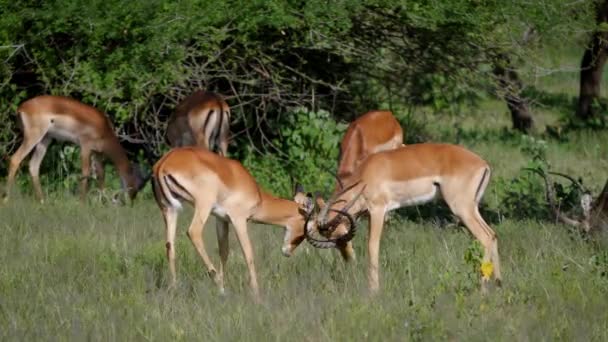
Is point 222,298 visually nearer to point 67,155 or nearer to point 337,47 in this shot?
point 337,47

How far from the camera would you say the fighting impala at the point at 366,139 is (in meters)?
9.61

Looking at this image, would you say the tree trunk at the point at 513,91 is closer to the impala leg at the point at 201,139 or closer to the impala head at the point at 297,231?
the impala leg at the point at 201,139

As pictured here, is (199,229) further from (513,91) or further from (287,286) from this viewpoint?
(513,91)

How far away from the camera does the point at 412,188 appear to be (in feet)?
25.6

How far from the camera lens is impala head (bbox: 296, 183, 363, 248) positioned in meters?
7.59

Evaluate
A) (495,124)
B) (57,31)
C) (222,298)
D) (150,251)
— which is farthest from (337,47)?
(495,124)

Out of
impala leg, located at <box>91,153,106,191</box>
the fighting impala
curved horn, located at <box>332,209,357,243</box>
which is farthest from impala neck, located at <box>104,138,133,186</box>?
curved horn, located at <box>332,209,357,243</box>

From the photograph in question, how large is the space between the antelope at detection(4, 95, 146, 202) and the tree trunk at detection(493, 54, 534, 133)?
11.5 ft

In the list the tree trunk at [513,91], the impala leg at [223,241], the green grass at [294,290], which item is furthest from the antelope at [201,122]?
the impala leg at [223,241]

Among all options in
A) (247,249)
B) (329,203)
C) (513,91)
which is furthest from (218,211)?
(513,91)

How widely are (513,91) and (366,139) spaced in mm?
2784

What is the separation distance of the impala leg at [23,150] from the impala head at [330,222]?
4.08 m

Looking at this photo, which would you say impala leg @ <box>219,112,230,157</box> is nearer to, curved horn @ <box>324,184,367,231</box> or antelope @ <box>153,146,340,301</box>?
antelope @ <box>153,146,340,301</box>

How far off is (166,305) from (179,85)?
19.0 feet
